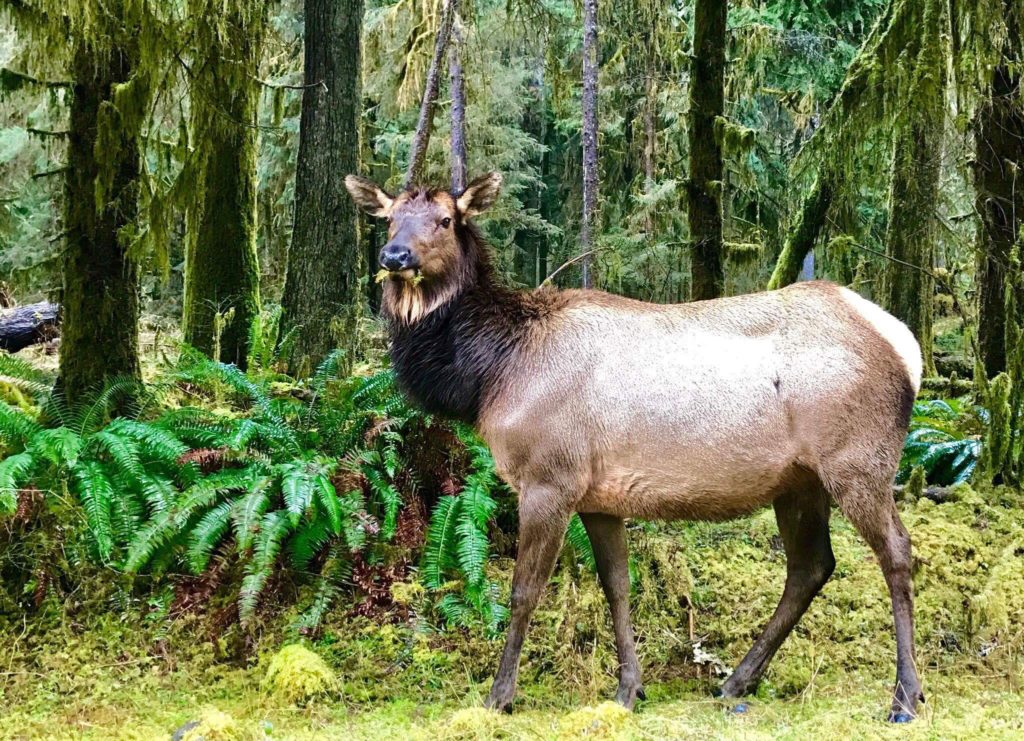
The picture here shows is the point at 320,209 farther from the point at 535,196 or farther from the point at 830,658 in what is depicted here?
the point at 535,196

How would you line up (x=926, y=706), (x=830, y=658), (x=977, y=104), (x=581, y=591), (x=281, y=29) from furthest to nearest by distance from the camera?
(x=281, y=29) → (x=977, y=104) → (x=581, y=591) → (x=830, y=658) → (x=926, y=706)

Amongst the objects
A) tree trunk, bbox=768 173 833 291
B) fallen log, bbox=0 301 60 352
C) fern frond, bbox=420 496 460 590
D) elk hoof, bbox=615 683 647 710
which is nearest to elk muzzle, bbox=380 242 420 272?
fern frond, bbox=420 496 460 590

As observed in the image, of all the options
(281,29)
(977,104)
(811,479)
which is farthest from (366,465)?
(281,29)

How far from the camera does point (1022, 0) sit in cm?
774

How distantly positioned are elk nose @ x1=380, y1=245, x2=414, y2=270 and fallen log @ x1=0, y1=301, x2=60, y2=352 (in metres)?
8.91

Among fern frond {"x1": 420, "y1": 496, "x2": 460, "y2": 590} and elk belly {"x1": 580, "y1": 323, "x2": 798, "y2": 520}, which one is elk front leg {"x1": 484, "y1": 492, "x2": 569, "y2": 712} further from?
fern frond {"x1": 420, "y1": 496, "x2": 460, "y2": 590}

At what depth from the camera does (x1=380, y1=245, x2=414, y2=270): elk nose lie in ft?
17.0

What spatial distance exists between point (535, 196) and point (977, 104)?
2213 centimetres

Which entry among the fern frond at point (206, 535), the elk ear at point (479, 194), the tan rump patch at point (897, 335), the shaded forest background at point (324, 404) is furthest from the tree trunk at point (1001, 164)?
the fern frond at point (206, 535)

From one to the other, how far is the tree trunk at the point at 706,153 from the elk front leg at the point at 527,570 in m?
5.32

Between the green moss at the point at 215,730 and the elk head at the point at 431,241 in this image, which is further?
the elk head at the point at 431,241

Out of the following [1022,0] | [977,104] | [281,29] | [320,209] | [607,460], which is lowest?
[607,460]

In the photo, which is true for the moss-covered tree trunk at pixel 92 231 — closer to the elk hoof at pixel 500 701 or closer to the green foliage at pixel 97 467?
the green foliage at pixel 97 467

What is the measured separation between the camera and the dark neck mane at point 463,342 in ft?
18.2
